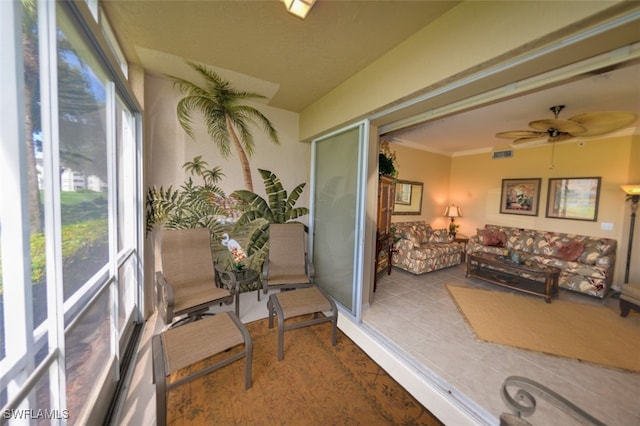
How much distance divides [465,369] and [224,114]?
412cm

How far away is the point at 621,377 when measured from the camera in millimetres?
1963

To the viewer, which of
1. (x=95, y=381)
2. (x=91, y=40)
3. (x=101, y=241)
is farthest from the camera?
(x=101, y=241)

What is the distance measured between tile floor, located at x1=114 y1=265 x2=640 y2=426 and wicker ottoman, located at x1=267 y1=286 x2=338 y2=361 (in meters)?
0.57

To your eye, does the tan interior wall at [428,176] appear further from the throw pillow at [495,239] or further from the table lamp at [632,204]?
the table lamp at [632,204]

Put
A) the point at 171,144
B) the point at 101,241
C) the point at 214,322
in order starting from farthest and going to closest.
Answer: the point at 171,144 → the point at 214,322 → the point at 101,241

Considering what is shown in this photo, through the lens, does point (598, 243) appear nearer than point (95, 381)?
No

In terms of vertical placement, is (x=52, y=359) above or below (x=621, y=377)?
above

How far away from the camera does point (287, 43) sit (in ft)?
6.60

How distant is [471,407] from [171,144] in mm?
4098

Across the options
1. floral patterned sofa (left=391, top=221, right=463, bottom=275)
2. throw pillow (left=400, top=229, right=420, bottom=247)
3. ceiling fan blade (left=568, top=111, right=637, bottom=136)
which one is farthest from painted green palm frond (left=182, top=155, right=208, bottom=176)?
ceiling fan blade (left=568, top=111, right=637, bottom=136)

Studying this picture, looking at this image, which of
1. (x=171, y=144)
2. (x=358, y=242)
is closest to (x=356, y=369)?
(x=358, y=242)

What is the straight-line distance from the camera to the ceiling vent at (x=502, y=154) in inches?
207

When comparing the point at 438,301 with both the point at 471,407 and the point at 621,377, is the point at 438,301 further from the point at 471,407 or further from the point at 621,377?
the point at 471,407

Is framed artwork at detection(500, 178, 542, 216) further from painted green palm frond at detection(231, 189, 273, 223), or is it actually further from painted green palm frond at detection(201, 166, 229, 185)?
painted green palm frond at detection(201, 166, 229, 185)
